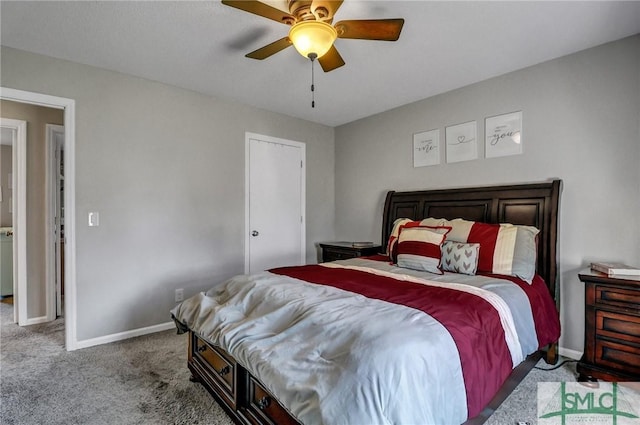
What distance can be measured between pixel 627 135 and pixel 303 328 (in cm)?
275

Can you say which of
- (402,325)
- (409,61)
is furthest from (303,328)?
(409,61)

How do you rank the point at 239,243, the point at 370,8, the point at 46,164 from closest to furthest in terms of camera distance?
the point at 370,8 < the point at 46,164 < the point at 239,243

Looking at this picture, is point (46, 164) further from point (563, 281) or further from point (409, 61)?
point (563, 281)

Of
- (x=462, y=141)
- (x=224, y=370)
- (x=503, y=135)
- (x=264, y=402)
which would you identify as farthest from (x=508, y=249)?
(x=224, y=370)

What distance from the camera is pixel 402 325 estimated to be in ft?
4.63

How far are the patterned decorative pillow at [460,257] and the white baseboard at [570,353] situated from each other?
109cm

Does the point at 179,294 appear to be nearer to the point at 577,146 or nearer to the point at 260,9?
the point at 260,9

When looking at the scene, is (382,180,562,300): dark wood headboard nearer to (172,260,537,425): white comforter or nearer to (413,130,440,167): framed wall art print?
(413,130,440,167): framed wall art print

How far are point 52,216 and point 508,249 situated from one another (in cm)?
454

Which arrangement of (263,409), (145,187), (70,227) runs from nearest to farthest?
(263,409), (70,227), (145,187)

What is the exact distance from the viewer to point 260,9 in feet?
5.52

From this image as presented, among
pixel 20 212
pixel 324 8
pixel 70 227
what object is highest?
pixel 324 8

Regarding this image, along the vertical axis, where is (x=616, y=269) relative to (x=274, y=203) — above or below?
below

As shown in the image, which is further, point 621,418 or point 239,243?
point 239,243
